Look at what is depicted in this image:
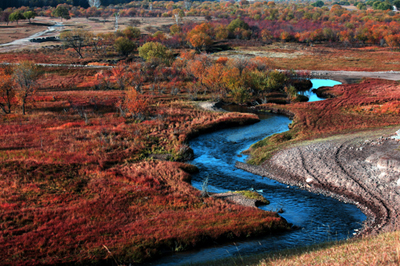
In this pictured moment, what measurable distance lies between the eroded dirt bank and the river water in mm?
1341

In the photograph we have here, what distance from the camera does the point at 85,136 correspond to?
49719 mm

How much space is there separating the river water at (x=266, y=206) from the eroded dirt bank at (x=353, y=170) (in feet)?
4.40

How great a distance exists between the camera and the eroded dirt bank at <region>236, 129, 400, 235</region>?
31.0 m

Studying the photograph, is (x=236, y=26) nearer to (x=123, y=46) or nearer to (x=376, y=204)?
(x=123, y=46)

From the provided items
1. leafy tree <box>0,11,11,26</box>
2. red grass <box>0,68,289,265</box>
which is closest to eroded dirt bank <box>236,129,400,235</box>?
red grass <box>0,68,289,265</box>

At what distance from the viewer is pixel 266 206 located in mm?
32500

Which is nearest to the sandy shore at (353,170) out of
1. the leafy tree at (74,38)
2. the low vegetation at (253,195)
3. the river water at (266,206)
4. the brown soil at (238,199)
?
the river water at (266,206)

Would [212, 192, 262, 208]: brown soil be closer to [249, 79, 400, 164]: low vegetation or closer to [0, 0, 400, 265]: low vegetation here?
[0, 0, 400, 265]: low vegetation

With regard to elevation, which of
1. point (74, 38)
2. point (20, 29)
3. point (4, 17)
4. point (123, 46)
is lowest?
point (123, 46)

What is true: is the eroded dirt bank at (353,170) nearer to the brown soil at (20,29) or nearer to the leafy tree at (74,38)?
the leafy tree at (74,38)

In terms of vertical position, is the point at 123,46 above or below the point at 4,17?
below

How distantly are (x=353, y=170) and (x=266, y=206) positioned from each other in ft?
39.3

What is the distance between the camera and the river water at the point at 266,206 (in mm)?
25578

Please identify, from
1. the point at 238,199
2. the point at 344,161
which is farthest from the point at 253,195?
the point at 344,161
